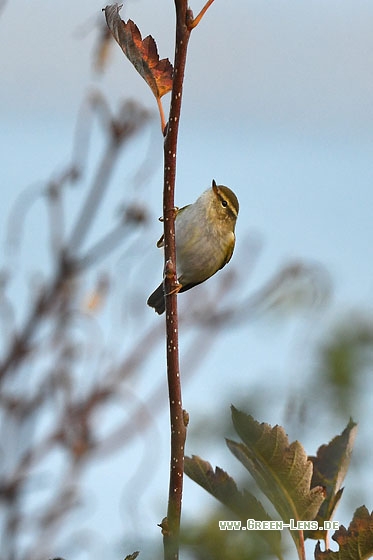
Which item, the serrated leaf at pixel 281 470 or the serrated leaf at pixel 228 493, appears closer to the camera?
the serrated leaf at pixel 228 493

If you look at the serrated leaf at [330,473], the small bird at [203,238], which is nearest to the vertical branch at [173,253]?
the serrated leaf at [330,473]

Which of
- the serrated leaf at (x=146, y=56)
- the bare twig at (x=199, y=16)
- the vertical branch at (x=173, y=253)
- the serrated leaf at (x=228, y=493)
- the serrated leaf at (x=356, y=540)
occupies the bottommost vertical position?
the serrated leaf at (x=356, y=540)

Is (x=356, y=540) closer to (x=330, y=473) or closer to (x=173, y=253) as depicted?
(x=330, y=473)

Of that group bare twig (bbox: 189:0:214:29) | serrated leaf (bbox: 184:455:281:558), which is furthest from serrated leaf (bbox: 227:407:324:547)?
bare twig (bbox: 189:0:214:29)

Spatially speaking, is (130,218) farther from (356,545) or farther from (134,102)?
(356,545)

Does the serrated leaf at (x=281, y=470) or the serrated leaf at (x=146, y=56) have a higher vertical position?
the serrated leaf at (x=146, y=56)

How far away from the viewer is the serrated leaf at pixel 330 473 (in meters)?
1.02

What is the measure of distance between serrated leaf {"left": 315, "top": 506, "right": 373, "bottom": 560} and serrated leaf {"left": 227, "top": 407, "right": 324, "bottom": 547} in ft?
0.14

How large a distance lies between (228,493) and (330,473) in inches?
11.4

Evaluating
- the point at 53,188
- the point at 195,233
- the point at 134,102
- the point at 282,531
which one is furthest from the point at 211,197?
the point at 282,531

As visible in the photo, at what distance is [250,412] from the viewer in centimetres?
58

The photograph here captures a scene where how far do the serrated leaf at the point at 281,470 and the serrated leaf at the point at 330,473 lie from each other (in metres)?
0.05

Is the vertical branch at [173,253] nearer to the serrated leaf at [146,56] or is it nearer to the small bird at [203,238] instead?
the serrated leaf at [146,56]

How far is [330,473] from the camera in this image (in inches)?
43.5
